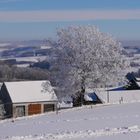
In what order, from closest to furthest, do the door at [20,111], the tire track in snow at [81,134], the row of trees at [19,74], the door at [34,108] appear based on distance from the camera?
the tire track in snow at [81,134] → the door at [20,111] → the door at [34,108] → the row of trees at [19,74]

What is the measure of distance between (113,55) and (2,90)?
60.5 feet

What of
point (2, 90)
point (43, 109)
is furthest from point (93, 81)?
point (2, 90)

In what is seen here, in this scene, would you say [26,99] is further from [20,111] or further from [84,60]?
[84,60]

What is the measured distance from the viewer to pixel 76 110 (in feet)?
135

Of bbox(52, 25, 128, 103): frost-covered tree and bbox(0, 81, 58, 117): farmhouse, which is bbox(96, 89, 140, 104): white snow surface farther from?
bbox(52, 25, 128, 103): frost-covered tree

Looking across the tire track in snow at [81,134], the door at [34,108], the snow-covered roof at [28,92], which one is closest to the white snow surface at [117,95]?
the snow-covered roof at [28,92]

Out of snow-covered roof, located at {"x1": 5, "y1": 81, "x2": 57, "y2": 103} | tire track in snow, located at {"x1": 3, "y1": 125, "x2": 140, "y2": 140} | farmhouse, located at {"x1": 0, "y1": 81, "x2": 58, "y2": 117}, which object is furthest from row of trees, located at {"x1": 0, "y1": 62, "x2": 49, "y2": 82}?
tire track in snow, located at {"x1": 3, "y1": 125, "x2": 140, "y2": 140}

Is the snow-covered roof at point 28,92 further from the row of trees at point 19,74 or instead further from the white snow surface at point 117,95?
the row of trees at point 19,74

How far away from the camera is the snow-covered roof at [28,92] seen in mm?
59188

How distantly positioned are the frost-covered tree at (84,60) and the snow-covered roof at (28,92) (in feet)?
28.5

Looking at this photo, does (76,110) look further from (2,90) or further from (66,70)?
(2,90)

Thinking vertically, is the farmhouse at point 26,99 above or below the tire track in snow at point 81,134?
below

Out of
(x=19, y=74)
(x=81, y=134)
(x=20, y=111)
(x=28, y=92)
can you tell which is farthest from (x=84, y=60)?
(x=19, y=74)

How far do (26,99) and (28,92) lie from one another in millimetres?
1648
